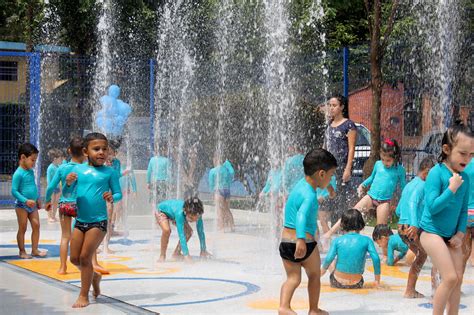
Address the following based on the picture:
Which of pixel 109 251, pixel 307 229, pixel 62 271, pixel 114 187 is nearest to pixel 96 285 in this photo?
pixel 114 187

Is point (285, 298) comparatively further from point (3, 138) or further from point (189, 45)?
point (189, 45)

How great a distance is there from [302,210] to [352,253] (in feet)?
5.54

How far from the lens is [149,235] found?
1245cm

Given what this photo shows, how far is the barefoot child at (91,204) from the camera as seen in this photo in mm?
6633

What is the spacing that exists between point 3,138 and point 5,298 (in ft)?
37.3

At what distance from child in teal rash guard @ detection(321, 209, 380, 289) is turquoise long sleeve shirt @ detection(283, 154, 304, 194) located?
285cm

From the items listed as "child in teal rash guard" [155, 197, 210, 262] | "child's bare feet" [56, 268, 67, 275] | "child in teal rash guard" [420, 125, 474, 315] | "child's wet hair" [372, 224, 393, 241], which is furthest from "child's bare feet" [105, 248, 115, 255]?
"child in teal rash guard" [420, 125, 474, 315]

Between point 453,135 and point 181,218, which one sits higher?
point 453,135

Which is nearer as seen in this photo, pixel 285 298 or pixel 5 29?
pixel 285 298

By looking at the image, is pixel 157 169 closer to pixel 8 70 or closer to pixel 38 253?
pixel 38 253

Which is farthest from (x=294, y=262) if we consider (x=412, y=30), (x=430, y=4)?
(x=412, y=30)

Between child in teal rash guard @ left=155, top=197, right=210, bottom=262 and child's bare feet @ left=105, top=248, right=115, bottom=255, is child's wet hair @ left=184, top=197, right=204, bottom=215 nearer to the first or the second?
child in teal rash guard @ left=155, top=197, right=210, bottom=262

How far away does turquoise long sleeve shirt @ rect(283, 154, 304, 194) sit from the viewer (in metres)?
10.3

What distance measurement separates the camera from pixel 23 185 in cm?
973
